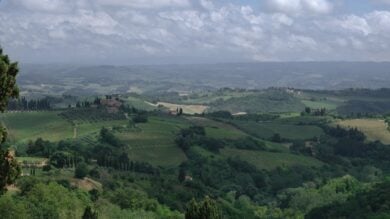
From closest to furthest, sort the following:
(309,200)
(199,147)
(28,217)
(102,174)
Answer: (28,217), (102,174), (309,200), (199,147)

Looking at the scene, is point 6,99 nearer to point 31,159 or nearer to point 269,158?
point 31,159

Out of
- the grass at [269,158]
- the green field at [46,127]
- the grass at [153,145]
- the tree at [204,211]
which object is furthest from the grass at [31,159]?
the tree at [204,211]

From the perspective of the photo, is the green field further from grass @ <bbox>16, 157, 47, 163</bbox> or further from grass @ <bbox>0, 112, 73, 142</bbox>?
grass @ <bbox>16, 157, 47, 163</bbox>

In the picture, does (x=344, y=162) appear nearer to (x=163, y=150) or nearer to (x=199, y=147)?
(x=199, y=147)

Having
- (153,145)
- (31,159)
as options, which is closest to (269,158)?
(153,145)

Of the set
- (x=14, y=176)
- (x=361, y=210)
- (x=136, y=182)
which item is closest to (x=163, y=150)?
(x=136, y=182)
